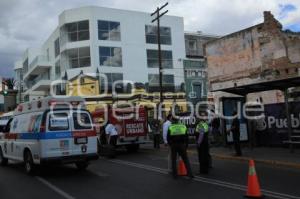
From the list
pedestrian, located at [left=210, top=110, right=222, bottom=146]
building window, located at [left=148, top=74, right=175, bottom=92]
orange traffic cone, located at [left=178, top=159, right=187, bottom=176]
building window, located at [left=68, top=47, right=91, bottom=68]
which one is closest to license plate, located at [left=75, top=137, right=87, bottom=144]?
orange traffic cone, located at [left=178, top=159, right=187, bottom=176]

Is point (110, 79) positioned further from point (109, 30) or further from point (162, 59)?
point (162, 59)

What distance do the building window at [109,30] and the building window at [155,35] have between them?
4.17 m

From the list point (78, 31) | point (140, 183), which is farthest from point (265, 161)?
point (78, 31)

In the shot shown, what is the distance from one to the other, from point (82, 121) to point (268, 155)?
7.29 m

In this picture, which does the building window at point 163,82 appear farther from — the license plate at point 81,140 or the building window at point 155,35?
the license plate at point 81,140

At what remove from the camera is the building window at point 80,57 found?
48.1m

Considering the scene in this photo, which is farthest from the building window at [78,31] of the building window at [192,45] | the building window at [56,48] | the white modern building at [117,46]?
the building window at [192,45]

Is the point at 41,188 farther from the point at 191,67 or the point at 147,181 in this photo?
the point at 191,67

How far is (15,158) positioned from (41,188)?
4770mm

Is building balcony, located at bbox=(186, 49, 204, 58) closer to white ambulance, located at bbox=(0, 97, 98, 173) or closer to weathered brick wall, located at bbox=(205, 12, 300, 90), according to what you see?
weathered brick wall, located at bbox=(205, 12, 300, 90)

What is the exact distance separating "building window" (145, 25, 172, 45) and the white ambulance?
1502 inches

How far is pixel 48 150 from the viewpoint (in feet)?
44.3

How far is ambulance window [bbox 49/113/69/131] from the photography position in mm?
13735

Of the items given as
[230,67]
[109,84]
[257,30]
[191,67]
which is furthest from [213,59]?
[191,67]
